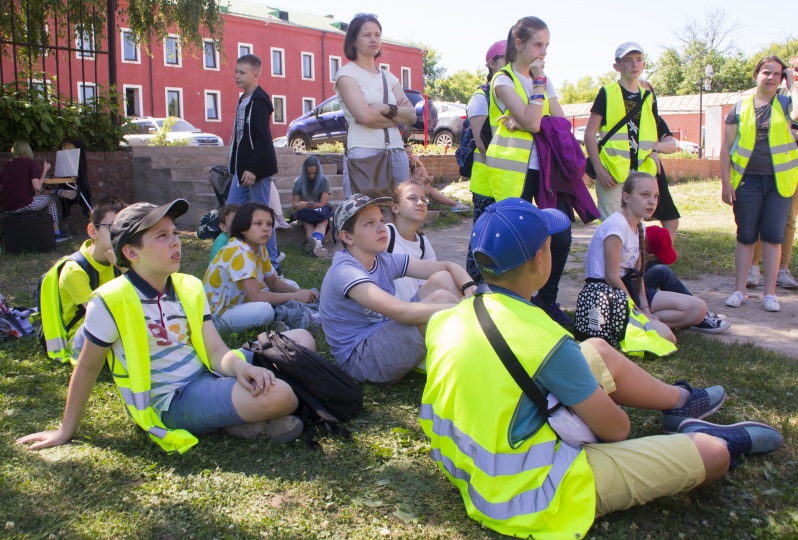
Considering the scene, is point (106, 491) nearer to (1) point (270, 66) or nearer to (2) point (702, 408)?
(2) point (702, 408)

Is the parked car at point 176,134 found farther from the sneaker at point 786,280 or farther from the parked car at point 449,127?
the sneaker at point 786,280

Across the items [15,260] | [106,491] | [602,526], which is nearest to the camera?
→ [602,526]

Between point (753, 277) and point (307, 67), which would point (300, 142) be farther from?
point (307, 67)

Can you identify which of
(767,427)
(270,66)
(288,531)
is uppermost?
(270,66)

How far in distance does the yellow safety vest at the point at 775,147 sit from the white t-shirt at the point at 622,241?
1722 millimetres

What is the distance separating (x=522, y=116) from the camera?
15.3 ft

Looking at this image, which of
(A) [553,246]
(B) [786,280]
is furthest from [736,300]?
(A) [553,246]

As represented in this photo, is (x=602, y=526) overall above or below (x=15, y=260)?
below

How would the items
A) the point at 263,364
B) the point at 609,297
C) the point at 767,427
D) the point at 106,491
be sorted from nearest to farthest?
1. the point at 106,491
2. the point at 767,427
3. the point at 263,364
4. the point at 609,297

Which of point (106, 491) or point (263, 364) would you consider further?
point (263, 364)

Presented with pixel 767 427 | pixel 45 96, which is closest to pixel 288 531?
pixel 767 427

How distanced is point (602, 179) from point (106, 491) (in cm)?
410

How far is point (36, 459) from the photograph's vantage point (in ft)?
9.90

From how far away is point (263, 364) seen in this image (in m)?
3.39
